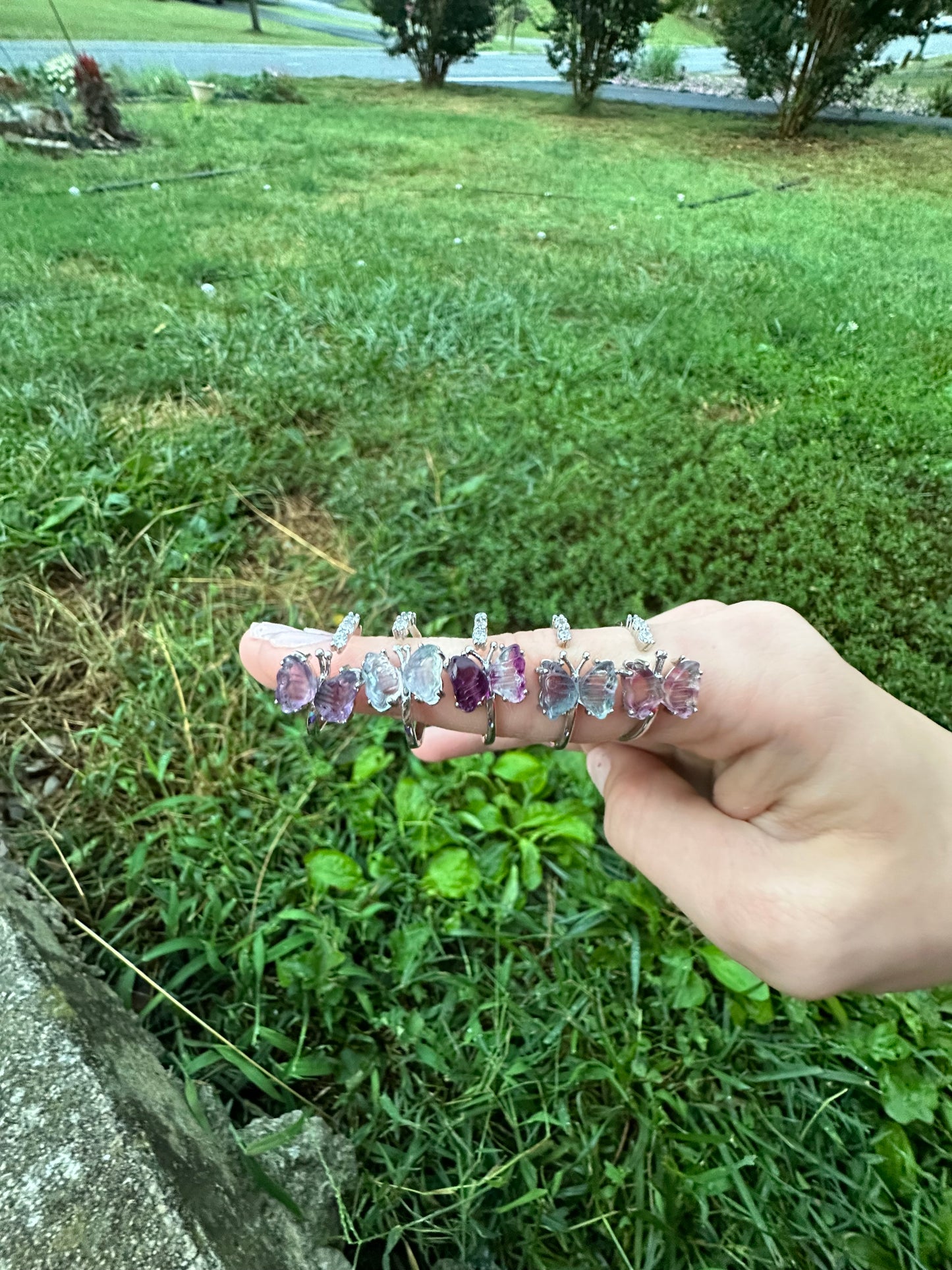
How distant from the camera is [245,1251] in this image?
49cm

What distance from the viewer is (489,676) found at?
1.66 ft

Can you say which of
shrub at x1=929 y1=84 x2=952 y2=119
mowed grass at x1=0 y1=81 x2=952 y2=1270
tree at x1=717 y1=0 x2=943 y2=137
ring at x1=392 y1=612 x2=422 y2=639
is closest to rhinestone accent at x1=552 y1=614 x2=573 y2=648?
ring at x1=392 y1=612 x2=422 y2=639

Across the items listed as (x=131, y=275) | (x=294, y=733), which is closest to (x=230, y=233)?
(x=131, y=275)

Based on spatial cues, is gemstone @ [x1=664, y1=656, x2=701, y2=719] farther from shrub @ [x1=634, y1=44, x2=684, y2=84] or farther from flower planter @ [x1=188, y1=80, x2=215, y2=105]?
flower planter @ [x1=188, y1=80, x2=215, y2=105]

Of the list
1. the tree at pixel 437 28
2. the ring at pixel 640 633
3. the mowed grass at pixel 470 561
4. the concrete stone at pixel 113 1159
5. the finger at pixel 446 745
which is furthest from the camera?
the tree at pixel 437 28

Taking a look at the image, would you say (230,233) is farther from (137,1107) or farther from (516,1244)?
(516,1244)

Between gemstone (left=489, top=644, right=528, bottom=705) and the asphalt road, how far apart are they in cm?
167

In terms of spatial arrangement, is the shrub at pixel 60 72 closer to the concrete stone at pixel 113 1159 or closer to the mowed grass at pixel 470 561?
the mowed grass at pixel 470 561

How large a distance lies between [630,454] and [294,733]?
728mm

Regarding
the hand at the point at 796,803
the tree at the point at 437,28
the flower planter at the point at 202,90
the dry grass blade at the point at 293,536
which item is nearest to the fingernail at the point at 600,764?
the hand at the point at 796,803

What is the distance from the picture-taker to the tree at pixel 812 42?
1.32m

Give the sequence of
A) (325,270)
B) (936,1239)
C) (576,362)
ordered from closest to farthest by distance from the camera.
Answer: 1. (936,1239)
2. (576,362)
3. (325,270)

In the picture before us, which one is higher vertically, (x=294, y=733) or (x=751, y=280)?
(x=751, y=280)

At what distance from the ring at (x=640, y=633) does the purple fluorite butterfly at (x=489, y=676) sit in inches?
3.9
